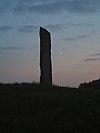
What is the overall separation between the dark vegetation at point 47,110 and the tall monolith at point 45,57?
595cm

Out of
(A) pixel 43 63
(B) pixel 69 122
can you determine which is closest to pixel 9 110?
(B) pixel 69 122

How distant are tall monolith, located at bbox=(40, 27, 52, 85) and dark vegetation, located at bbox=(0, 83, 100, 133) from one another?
5.95 m

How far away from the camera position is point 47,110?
54.2 ft

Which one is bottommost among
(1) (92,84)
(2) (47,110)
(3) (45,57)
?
(2) (47,110)

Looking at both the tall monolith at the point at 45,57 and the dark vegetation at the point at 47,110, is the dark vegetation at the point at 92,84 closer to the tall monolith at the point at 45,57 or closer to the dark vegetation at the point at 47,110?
the tall monolith at the point at 45,57

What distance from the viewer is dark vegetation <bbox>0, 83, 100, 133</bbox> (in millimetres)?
14820

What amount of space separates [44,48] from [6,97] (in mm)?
9982

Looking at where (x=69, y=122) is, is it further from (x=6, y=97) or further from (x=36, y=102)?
(x=6, y=97)

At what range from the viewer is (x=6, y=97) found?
60.7 feet

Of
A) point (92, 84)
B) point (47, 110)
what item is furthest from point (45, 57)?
point (47, 110)

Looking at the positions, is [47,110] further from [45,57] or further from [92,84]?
[92,84]

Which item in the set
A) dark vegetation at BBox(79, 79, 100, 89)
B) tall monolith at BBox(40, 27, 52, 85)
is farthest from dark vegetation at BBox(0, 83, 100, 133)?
dark vegetation at BBox(79, 79, 100, 89)

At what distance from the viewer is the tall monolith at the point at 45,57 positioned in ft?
88.5

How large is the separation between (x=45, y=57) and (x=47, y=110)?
1137 centimetres
